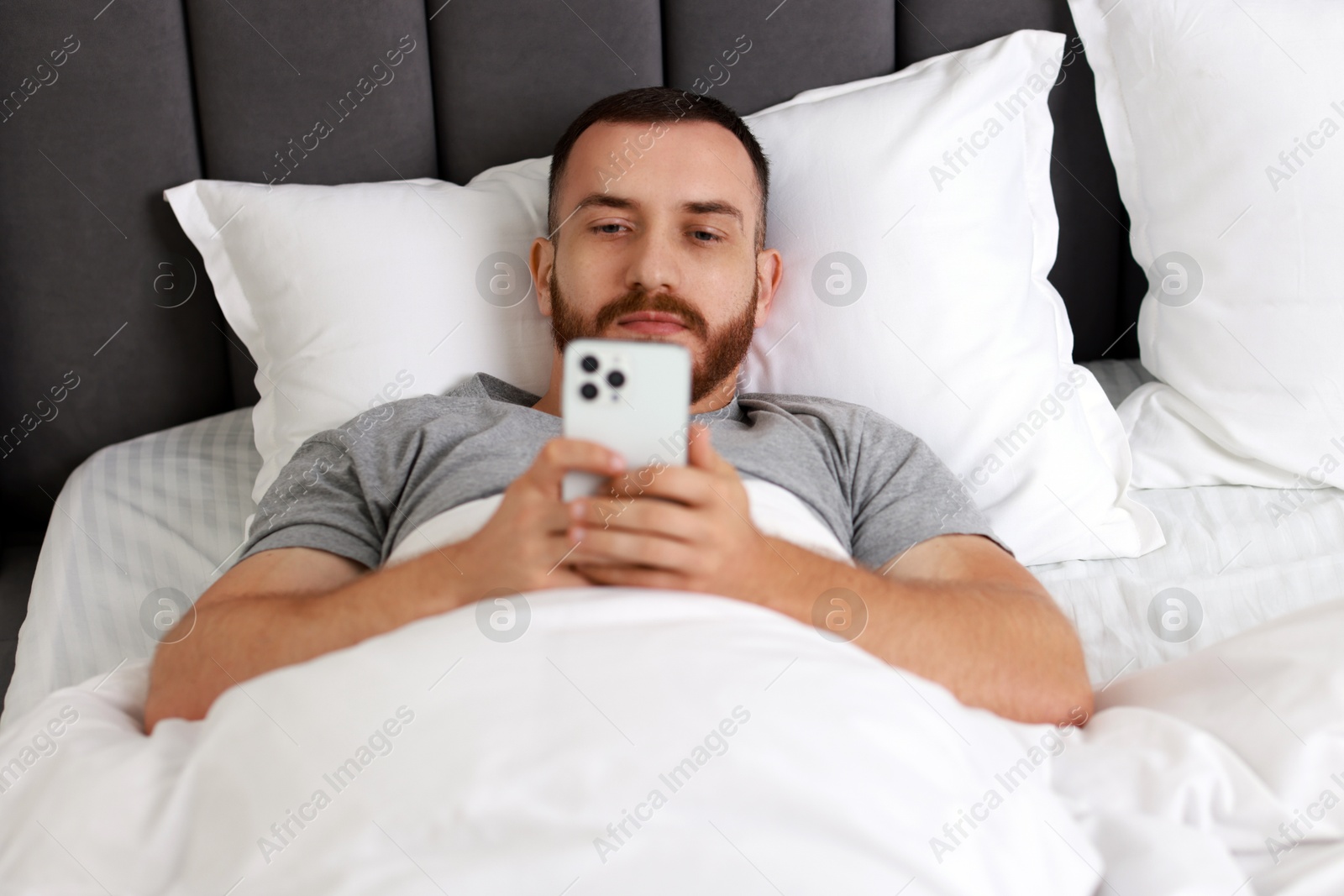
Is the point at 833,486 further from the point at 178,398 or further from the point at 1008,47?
the point at 178,398

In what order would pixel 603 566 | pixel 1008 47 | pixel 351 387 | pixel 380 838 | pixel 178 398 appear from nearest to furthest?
pixel 380 838 < pixel 603 566 < pixel 351 387 < pixel 1008 47 < pixel 178 398

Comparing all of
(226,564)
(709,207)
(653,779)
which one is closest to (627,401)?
(653,779)

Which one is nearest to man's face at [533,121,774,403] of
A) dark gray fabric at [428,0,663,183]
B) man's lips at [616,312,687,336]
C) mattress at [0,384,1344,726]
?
man's lips at [616,312,687,336]

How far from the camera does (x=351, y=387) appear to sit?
1.26 meters

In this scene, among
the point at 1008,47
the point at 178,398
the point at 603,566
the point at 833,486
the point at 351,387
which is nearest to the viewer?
the point at 603,566

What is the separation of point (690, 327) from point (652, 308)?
0.16ft

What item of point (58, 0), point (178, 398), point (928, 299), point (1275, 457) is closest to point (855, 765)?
point (928, 299)

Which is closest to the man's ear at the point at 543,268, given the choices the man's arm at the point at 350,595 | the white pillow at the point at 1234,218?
the man's arm at the point at 350,595

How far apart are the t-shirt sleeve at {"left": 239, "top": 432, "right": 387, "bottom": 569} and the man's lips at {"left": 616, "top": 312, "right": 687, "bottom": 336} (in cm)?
34

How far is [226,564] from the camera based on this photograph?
48.0 inches

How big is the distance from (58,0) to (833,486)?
1.21m

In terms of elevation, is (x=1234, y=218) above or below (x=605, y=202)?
below

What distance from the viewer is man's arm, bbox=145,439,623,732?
78 centimetres

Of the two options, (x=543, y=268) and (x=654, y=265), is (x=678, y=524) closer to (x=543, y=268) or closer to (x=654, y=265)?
(x=654, y=265)
